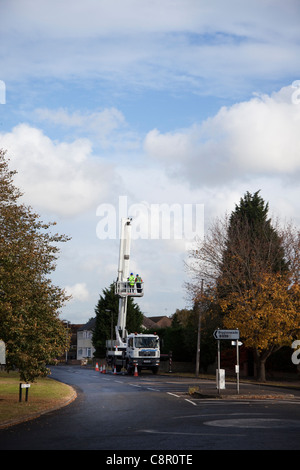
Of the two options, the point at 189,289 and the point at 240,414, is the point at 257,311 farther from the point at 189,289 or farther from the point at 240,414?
the point at 240,414

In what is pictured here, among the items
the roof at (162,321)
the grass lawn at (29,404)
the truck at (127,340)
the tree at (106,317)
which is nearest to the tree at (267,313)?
the truck at (127,340)

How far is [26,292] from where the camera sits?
19516mm

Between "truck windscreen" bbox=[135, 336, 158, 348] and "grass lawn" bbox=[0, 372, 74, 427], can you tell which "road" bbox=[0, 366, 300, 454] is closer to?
"grass lawn" bbox=[0, 372, 74, 427]

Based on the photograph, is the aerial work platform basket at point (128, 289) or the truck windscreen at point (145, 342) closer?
the aerial work platform basket at point (128, 289)

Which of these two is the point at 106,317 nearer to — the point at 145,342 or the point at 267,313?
the point at 145,342

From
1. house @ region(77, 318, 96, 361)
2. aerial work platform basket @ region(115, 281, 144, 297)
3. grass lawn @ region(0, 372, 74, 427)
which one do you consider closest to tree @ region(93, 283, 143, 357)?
aerial work platform basket @ region(115, 281, 144, 297)

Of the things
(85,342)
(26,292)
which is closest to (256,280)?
(26,292)

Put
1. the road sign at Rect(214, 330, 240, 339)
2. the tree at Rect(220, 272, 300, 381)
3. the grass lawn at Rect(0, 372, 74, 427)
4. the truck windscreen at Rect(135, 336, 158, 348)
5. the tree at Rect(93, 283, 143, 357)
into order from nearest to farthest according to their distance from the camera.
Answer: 1. the grass lawn at Rect(0, 372, 74, 427)
2. the road sign at Rect(214, 330, 240, 339)
3. the tree at Rect(220, 272, 300, 381)
4. the truck windscreen at Rect(135, 336, 158, 348)
5. the tree at Rect(93, 283, 143, 357)

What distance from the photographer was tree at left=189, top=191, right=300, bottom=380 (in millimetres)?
37250

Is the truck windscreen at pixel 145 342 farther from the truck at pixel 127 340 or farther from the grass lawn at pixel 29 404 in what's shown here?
the grass lawn at pixel 29 404

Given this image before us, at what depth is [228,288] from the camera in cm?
4134

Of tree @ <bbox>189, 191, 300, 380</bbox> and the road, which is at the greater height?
tree @ <bbox>189, 191, 300, 380</bbox>

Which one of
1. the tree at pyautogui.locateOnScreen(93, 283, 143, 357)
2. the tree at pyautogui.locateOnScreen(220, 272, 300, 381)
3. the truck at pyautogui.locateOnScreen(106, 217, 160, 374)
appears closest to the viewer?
the tree at pyautogui.locateOnScreen(220, 272, 300, 381)

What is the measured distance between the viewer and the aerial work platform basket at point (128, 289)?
4419 cm
